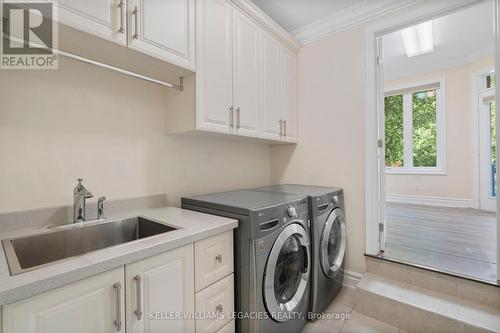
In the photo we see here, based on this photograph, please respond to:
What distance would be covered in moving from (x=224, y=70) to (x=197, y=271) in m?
1.37

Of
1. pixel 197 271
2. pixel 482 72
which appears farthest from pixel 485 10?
pixel 197 271

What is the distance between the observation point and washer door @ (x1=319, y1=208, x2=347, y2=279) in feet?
6.01

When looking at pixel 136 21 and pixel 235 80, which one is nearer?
pixel 136 21

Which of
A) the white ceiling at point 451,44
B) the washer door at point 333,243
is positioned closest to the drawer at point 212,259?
the washer door at point 333,243

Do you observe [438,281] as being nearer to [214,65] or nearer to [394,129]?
[214,65]

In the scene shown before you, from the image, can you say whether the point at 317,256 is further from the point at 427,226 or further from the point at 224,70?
the point at 427,226

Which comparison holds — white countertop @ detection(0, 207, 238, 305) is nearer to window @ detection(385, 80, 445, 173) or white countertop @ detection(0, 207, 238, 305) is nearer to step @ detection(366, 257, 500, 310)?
step @ detection(366, 257, 500, 310)

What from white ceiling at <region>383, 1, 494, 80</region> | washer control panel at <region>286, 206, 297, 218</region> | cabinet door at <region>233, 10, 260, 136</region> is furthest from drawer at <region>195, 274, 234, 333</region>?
white ceiling at <region>383, 1, 494, 80</region>

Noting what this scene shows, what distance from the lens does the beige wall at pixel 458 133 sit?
4168 millimetres

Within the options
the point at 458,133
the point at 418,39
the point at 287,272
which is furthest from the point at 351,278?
the point at 458,133

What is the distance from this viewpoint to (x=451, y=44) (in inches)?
140

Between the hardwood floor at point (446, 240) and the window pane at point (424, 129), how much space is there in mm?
1204

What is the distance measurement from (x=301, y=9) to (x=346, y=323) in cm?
272

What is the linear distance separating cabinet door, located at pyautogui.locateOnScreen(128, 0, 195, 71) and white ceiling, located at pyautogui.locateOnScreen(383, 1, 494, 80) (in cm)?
276
